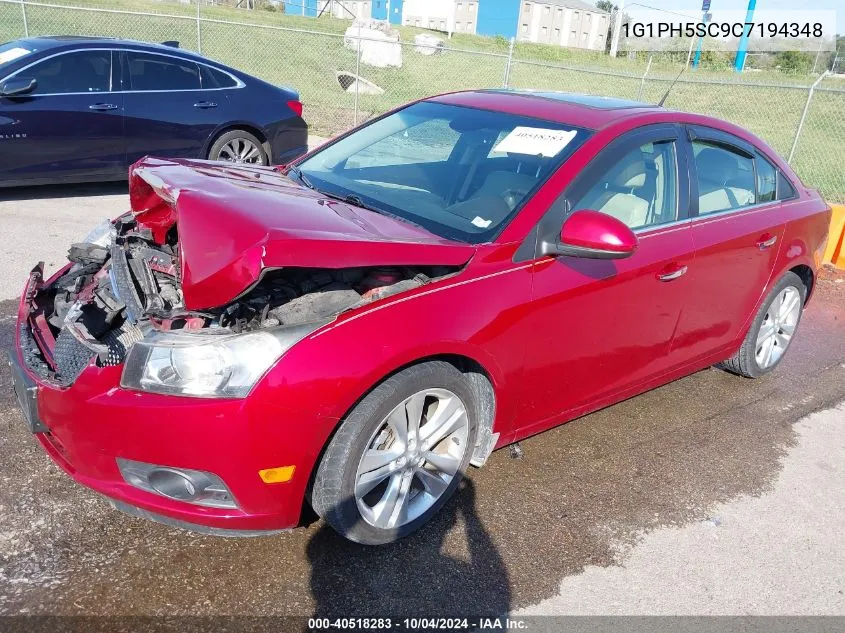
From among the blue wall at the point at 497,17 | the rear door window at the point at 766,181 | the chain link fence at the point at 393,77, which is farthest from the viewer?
the blue wall at the point at 497,17

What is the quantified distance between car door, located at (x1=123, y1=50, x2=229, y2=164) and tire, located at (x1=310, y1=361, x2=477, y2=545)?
6.11 m

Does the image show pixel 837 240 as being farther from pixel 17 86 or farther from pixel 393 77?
pixel 393 77

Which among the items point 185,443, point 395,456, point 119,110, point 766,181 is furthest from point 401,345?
point 119,110

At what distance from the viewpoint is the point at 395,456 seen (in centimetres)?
278

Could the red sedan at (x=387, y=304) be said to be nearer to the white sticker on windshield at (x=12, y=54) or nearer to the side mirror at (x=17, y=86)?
the side mirror at (x=17, y=86)

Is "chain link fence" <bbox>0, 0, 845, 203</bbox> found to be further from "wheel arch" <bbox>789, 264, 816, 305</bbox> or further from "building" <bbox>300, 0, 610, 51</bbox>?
"building" <bbox>300, 0, 610, 51</bbox>

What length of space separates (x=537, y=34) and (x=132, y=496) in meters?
64.3

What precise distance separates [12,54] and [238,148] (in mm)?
2411

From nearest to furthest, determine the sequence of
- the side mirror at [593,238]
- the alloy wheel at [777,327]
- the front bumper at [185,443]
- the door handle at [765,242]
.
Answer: the front bumper at [185,443] < the side mirror at [593,238] < the door handle at [765,242] < the alloy wheel at [777,327]

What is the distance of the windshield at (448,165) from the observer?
126 inches

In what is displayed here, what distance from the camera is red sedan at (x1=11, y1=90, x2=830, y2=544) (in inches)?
Result: 94.6

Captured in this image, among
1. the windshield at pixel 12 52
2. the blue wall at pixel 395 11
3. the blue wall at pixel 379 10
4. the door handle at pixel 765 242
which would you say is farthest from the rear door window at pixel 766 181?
the blue wall at pixel 395 11

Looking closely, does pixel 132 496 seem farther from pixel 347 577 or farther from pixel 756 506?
pixel 756 506

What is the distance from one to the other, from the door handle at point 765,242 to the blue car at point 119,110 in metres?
6.10
